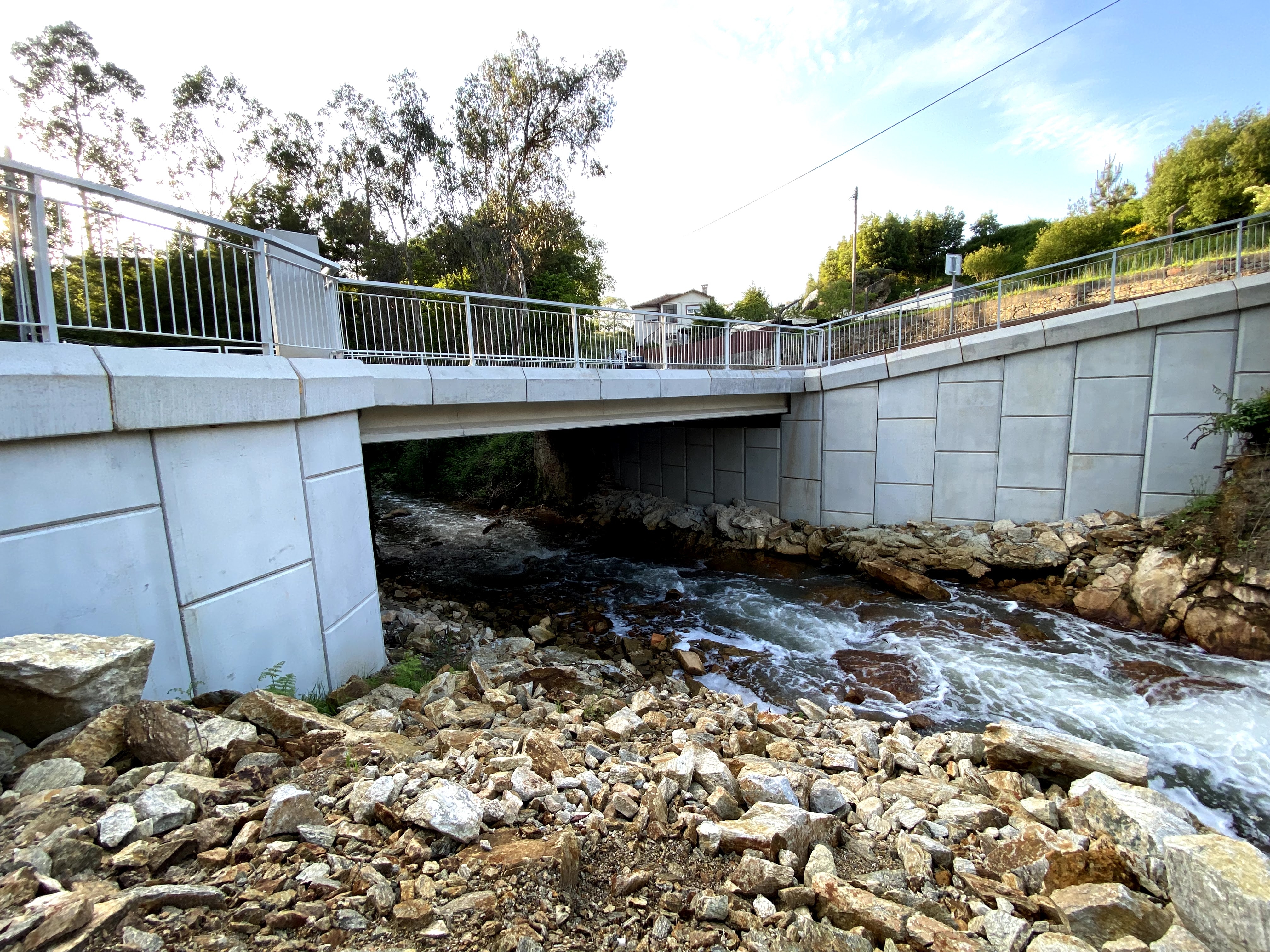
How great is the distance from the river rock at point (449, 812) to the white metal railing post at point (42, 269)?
3.55 metres

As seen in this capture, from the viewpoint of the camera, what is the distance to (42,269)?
358 centimetres

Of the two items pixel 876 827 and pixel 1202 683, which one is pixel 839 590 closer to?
pixel 1202 683

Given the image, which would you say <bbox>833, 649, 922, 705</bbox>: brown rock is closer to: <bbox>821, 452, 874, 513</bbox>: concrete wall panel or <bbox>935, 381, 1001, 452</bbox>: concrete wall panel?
<bbox>821, 452, 874, 513</bbox>: concrete wall panel

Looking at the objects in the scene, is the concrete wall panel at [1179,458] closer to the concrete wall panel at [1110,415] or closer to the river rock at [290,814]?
the concrete wall panel at [1110,415]

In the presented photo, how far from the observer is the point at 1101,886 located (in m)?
2.84

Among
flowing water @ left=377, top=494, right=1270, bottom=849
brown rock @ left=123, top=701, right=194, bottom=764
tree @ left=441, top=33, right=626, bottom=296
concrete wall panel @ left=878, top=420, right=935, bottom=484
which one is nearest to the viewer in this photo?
brown rock @ left=123, top=701, right=194, bottom=764

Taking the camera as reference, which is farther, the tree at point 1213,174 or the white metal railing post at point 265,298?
the tree at point 1213,174

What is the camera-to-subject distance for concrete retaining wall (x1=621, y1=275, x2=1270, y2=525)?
392 inches

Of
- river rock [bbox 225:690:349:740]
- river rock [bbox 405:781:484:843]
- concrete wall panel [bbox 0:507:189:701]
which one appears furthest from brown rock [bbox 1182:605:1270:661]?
concrete wall panel [bbox 0:507:189:701]

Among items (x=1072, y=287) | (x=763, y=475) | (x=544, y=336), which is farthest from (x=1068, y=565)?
(x=544, y=336)

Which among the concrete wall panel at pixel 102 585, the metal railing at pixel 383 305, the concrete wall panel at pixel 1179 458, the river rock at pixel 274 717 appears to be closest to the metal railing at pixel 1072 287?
the metal railing at pixel 383 305

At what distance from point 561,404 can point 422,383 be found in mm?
3133

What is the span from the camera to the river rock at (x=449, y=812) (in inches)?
107

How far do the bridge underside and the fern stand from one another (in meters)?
3.59
